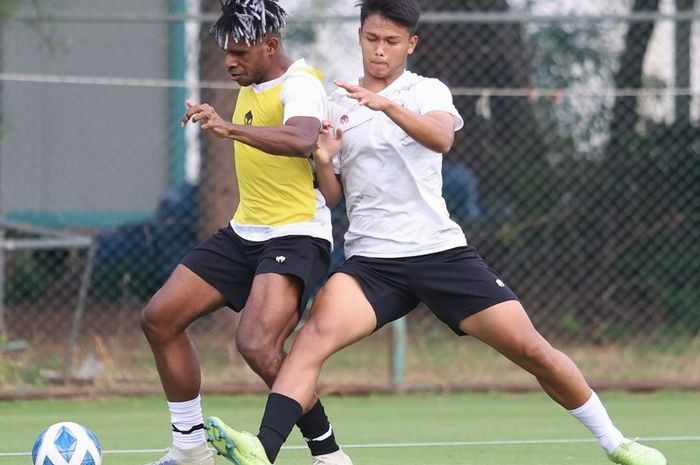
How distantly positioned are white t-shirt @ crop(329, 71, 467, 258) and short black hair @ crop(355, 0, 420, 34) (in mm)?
250

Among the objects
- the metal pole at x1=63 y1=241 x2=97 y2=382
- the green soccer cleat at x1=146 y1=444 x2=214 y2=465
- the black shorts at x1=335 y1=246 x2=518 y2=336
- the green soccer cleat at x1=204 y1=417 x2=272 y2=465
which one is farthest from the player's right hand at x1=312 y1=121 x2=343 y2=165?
the metal pole at x1=63 y1=241 x2=97 y2=382

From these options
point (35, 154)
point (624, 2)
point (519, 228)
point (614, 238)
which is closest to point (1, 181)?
point (35, 154)

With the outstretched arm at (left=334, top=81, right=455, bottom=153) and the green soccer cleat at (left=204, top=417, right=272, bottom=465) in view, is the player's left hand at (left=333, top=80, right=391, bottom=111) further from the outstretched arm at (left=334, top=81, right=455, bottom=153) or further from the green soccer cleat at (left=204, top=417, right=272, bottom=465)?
the green soccer cleat at (left=204, top=417, right=272, bottom=465)

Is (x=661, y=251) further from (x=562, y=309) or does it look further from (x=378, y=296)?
(x=378, y=296)

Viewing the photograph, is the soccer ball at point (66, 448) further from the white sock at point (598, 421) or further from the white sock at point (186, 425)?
the white sock at point (598, 421)

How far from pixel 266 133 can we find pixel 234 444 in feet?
4.07

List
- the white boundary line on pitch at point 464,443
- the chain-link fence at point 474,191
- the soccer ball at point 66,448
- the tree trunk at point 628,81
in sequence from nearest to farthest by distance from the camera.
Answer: the soccer ball at point 66,448
the white boundary line on pitch at point 464,443
the chain-link fence at point 474,191
the tree trunk at point 628,81

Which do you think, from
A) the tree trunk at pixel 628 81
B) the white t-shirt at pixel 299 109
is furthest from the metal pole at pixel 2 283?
the tree trunk at pixel 628 81

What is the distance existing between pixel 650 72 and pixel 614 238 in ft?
5.64

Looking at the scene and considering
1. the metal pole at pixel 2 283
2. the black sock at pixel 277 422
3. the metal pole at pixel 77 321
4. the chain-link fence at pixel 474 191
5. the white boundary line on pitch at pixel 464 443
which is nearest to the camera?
the black sock at pixel 277 422

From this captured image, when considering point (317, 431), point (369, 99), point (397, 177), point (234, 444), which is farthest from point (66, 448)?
point (369, 99)

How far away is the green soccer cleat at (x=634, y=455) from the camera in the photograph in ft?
19.3

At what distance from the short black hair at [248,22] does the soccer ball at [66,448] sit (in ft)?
5.68

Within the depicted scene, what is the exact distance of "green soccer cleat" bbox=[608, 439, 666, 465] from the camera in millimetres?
5891
